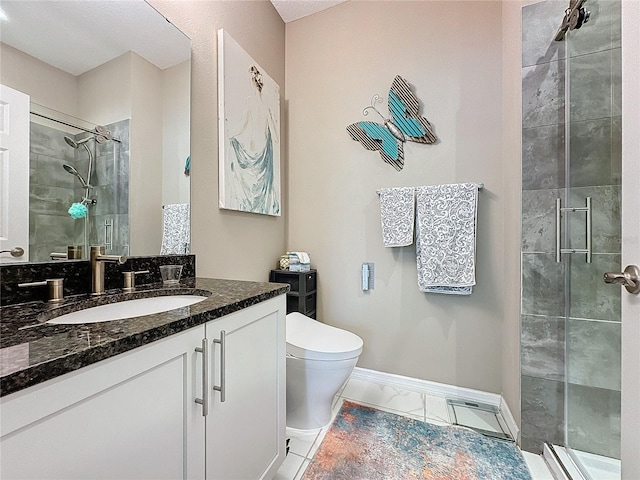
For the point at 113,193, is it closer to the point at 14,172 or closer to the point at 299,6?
the point at 14,172

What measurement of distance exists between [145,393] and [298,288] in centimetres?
144

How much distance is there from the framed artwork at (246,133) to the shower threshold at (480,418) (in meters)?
1.66

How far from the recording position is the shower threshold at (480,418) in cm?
154

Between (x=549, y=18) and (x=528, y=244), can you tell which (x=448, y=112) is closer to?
(x=549, y=18)

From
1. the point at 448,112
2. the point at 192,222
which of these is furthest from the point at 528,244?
the point at 192,222

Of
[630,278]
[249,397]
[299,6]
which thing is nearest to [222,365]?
[249,397]

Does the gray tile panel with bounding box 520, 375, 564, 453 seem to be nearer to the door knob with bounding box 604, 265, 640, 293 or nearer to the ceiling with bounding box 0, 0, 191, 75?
the door knob with bounding box 604, 265, 640, 293

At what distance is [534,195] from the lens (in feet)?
4.65

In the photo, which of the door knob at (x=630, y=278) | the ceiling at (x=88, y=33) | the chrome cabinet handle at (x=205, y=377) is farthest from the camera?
the ceiling at (x=88, y=33)

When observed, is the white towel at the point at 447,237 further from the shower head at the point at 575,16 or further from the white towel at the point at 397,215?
the shower head at the point at 575,16

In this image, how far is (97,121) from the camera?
1.08 m

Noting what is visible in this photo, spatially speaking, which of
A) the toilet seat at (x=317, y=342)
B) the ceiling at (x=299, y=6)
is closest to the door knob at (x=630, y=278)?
the toilet seat at (x=317, y=342)

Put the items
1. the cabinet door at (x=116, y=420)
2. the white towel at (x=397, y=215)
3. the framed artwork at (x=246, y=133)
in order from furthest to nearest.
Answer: the white towel at (x=397, y=215)
the framed artwork at (x=246, y=133)
the cabinet door at (x=116, y=420)

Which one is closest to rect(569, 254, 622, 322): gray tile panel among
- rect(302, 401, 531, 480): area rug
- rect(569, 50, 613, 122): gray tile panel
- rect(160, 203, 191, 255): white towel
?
rect(569, 50, 613, 122): gray tile panel
